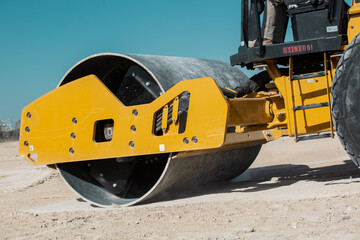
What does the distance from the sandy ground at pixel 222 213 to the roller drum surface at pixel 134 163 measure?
204 mm

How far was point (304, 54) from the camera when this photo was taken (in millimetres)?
4875

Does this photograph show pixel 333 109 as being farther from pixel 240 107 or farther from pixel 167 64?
pixel 167 64

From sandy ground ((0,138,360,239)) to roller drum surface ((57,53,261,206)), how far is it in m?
0.20

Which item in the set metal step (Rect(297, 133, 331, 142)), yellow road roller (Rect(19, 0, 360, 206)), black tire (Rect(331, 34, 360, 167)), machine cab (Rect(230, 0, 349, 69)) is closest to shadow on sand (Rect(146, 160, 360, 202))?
yellow road roller (Rect(19, 0, 360, 206))

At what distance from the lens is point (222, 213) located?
420cm

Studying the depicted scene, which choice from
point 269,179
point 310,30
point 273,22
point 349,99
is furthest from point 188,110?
point 269,179

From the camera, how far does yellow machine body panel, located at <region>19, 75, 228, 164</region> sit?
4660mm

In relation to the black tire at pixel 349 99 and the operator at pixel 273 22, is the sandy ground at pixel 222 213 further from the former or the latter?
the operator at pixel 273 22

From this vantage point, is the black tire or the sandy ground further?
the black tire

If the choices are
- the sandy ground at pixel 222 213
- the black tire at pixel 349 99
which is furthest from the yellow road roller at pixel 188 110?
the sandy ground at pixel 222 213

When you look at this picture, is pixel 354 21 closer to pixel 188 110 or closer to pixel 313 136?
pixel 313 136

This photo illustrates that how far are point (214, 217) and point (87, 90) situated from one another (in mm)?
1951

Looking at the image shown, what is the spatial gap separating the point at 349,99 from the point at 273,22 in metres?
1.28

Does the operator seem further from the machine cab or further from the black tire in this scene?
the black tire
